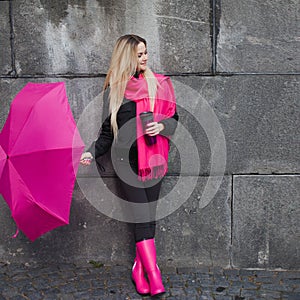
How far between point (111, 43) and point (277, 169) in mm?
1892

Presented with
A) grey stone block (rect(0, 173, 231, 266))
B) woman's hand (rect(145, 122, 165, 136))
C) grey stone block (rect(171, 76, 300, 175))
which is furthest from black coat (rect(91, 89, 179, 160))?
grey stone block (rect(0, 173, 231, 266))

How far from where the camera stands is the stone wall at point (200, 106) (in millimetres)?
4457

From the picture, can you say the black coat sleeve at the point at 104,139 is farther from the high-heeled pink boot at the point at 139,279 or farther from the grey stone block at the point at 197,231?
the high-heeled pink boot at the point at 139,279

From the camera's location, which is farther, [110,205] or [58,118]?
[110,205]

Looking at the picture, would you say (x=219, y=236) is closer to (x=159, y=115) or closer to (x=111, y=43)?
(x=159, y=115)

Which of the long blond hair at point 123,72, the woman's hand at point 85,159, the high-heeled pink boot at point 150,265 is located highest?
the long blond hair at point 123,72

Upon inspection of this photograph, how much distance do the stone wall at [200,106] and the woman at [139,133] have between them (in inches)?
16.0

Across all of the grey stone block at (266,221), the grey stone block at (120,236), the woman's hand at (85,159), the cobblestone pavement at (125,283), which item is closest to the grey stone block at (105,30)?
the woman's hand at (85,159)

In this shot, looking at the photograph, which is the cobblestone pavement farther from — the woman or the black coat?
the black coat

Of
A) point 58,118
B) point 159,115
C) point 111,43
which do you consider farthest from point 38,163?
point 111,43

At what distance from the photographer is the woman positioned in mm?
4023

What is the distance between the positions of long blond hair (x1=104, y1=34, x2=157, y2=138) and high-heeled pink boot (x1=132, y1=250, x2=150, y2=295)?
1.17 metres

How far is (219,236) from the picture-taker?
465 centimetres

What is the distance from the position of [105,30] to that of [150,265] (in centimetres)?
210
